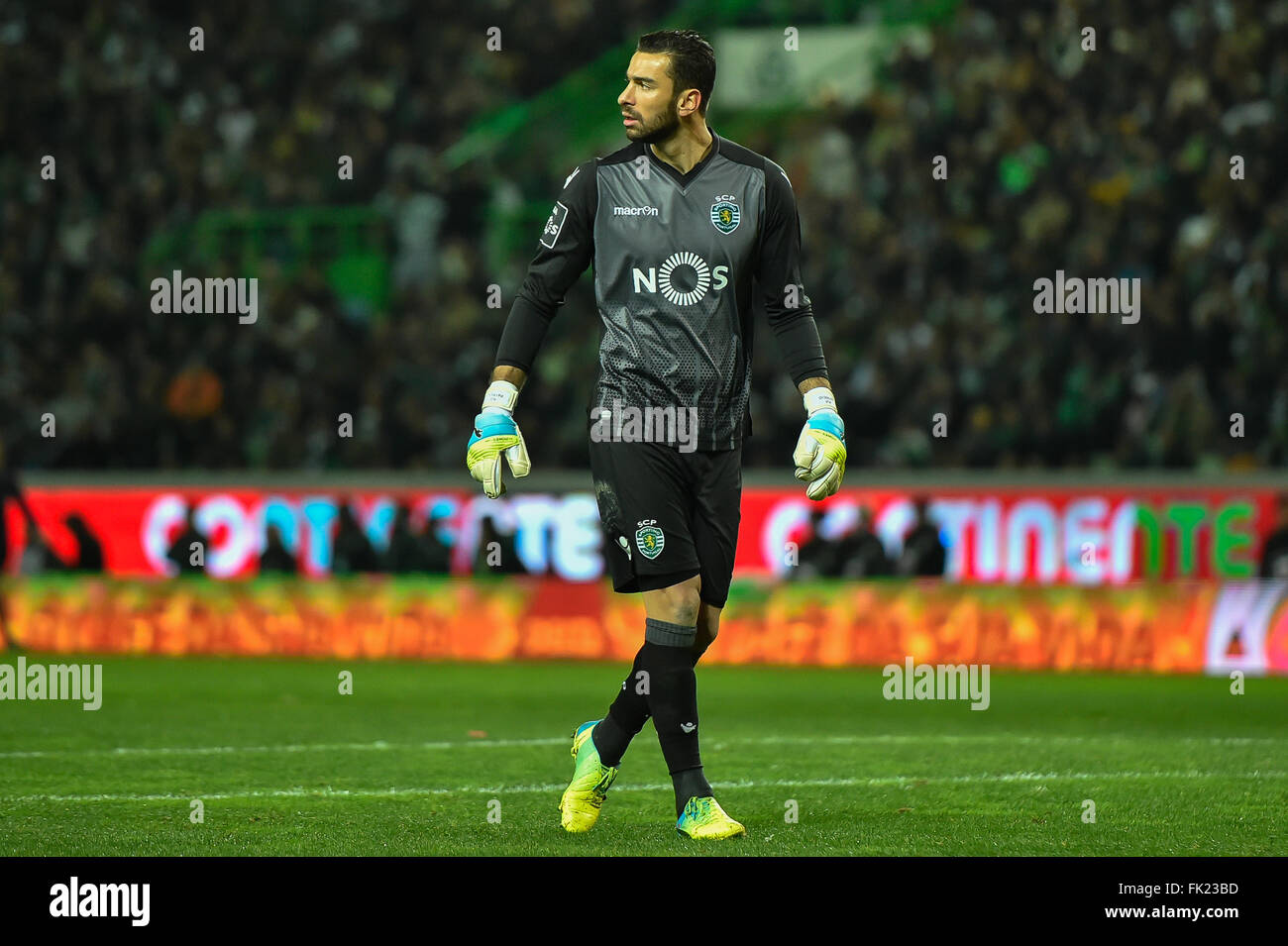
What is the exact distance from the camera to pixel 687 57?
5.72 m

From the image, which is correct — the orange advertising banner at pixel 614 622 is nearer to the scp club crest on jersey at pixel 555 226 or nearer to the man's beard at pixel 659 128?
the scp club crest on jersey at pixel 555 226

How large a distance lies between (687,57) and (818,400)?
3.66ft

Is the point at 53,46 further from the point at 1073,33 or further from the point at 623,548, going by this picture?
the point at 623,548

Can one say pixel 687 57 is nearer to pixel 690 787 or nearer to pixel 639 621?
pixel 690 787

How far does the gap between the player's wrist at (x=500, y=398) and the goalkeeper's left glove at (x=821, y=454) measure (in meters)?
0.89

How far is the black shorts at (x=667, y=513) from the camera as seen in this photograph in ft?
18.6

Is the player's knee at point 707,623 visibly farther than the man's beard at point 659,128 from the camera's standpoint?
Yes

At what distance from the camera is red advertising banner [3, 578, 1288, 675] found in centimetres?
1206

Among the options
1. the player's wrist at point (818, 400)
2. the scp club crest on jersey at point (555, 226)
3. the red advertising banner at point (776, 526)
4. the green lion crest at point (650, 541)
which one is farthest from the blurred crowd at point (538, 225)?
the green lion crest at point (650, 541)

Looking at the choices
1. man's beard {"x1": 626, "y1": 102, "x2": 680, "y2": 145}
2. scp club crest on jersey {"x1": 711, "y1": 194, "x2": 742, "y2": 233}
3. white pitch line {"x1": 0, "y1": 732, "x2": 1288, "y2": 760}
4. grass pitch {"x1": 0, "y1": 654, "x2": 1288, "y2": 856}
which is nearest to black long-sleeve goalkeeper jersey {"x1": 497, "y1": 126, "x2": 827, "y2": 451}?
scp club crest on jersey {"x1": 711, "y1": 194, "x2": 742, "y2": 233}

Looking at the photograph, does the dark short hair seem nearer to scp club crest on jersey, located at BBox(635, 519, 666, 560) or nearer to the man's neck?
the man's neck

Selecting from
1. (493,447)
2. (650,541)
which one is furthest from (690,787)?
(493,447)

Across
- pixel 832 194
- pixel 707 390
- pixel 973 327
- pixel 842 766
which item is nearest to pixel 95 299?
pixel 832 194

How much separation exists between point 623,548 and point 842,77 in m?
12.1
